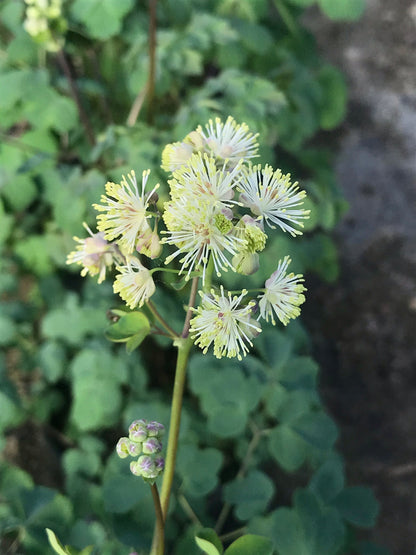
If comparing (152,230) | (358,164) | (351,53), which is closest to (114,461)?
(152,230)

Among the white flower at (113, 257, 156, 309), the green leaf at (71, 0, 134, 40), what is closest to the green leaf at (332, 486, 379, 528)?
the white flower at (113, 257, 156, 309)

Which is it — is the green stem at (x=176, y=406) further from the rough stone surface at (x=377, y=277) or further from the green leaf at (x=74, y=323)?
the rough stone surface at (x=377, y=277)

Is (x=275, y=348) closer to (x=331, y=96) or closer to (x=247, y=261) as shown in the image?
(x=247, y=261)

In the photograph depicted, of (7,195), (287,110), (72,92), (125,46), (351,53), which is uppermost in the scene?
(351,53)

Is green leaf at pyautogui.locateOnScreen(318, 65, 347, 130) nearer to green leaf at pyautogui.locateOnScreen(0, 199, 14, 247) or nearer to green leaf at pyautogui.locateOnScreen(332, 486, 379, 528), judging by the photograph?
green leaf at pyautogui.locateOnScreen(0, 199, 14, 247)

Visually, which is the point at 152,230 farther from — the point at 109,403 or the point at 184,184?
the point at 109,403

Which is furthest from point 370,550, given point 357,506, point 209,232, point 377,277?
point 377,277

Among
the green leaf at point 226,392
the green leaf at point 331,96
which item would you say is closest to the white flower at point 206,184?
the green leaf at point 226,392
